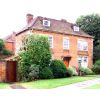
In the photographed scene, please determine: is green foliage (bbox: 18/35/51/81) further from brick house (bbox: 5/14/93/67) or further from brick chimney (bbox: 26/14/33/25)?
brick chimney (bbox: 26/14/33/25)

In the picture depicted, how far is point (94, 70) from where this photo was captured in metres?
41.8

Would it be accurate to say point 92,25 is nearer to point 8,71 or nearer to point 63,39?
point 63,39

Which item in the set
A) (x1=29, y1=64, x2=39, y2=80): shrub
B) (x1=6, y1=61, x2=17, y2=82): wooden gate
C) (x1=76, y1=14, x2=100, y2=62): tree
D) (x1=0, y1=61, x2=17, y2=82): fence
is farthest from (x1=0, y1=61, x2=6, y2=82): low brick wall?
(x1=76, y1=14, x2=100, y2=62): tree

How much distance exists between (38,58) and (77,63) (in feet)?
52.0

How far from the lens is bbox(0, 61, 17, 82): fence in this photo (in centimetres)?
2789

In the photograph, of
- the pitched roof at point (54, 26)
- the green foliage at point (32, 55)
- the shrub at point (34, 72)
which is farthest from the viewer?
the pitched roof at point (54, 26)

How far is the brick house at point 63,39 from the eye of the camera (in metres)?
39.3

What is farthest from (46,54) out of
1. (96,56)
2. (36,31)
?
(96,56)

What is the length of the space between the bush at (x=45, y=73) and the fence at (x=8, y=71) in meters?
3.06

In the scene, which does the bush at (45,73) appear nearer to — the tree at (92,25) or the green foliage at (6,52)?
the green foliage at (6,52)

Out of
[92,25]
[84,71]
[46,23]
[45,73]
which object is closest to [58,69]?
[45,73]

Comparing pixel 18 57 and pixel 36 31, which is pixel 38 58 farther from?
pixel 36 31

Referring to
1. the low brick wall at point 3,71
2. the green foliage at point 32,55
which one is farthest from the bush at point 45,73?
the low brick wall at point 3,71

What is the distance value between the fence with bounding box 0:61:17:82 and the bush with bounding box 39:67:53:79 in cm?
306
